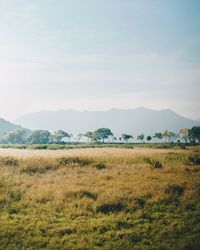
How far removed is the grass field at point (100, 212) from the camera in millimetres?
9844

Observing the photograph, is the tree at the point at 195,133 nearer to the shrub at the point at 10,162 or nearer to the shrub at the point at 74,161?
the shrub at the point at 74,161

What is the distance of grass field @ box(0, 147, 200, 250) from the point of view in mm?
9844

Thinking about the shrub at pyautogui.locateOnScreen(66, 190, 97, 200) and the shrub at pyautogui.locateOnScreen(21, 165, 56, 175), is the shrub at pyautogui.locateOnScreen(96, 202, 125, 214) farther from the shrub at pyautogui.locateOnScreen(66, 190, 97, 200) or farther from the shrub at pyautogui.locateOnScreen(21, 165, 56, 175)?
the shrub at pyautogui.locateOnScreen(21, 165, 56, 175)

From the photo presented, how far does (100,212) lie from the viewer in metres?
12.9

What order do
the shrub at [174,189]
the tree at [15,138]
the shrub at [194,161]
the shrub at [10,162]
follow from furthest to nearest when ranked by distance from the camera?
the tree at [15,138]
the shrub at [194,161]
the shrub at [10,162]
the shrub at [174,189]

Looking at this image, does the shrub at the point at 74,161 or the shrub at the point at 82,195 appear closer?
the shrub at the point at 82,195

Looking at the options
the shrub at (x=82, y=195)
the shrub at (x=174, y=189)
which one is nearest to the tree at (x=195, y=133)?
the shrub at (x=174, y=189)

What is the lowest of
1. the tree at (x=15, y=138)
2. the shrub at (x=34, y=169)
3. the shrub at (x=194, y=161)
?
the shrub at (x=34, y=169)

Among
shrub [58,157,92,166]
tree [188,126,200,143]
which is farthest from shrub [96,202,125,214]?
tree [188,126,200,143]

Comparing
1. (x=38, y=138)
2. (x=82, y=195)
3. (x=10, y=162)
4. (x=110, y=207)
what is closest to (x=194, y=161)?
(x=10, y=162)

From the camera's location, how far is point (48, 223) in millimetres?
11422

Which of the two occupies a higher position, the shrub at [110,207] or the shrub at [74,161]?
the shrub at [74,161]

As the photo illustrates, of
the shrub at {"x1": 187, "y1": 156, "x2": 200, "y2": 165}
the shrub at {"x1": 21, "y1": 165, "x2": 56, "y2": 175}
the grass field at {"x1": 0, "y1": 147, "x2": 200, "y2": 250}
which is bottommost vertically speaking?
the grass field at {"x1": 0, "y1": 147, "x2": 200, "y2": 250}

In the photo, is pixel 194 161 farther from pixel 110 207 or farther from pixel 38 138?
pixel 38 138
